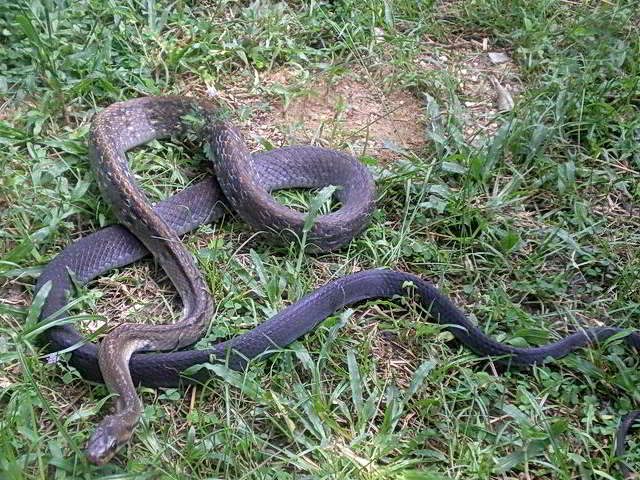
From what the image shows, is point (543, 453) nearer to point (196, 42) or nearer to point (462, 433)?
point (462, 433)

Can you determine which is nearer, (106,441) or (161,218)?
(106,441)

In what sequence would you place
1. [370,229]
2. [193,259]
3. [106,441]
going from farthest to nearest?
1. [370,229]
2. [193,259]
3. [106,441]

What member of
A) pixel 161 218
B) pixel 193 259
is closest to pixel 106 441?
pixel 193 259

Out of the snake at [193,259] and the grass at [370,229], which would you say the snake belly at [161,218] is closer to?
the snake at [193,259]

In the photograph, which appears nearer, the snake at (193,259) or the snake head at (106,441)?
the snake head at (106,441)

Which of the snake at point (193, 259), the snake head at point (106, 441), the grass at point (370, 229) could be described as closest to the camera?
the snake head at point (106, 441)

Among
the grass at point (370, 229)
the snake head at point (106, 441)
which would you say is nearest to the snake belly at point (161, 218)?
the snake head at point (106, 441)

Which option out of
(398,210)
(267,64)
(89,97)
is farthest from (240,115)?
(398,210)

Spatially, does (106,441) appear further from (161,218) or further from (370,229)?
(370,229)
